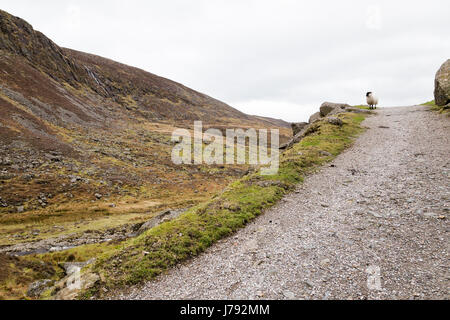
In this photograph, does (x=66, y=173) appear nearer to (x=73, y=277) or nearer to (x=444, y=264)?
(x=73, y=277)

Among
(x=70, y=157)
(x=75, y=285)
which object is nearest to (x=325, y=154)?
(x=75, y=285)

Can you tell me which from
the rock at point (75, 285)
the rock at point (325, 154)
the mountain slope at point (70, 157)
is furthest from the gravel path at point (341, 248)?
the mountain slope at point (70, 157)

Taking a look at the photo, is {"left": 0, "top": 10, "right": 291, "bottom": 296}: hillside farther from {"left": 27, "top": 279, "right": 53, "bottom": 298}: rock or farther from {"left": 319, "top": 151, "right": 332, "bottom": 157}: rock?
{"left": 319, "top": 151, "right": 332, "bottom": 157}: rock

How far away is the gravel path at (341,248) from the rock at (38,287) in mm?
6053

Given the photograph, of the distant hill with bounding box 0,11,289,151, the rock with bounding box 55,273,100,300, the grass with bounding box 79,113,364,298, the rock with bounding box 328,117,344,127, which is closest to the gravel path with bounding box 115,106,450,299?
the grass with bounding box 79,113,364,298

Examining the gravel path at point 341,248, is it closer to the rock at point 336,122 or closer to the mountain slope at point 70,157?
the rock at point 336,122

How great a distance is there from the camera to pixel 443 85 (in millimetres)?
27703

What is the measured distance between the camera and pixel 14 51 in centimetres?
7356

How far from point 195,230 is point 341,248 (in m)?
5.98

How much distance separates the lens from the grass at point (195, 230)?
29.7 ft

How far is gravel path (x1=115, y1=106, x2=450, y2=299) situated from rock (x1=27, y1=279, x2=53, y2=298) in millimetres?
6053

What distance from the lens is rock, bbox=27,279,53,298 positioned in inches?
430
